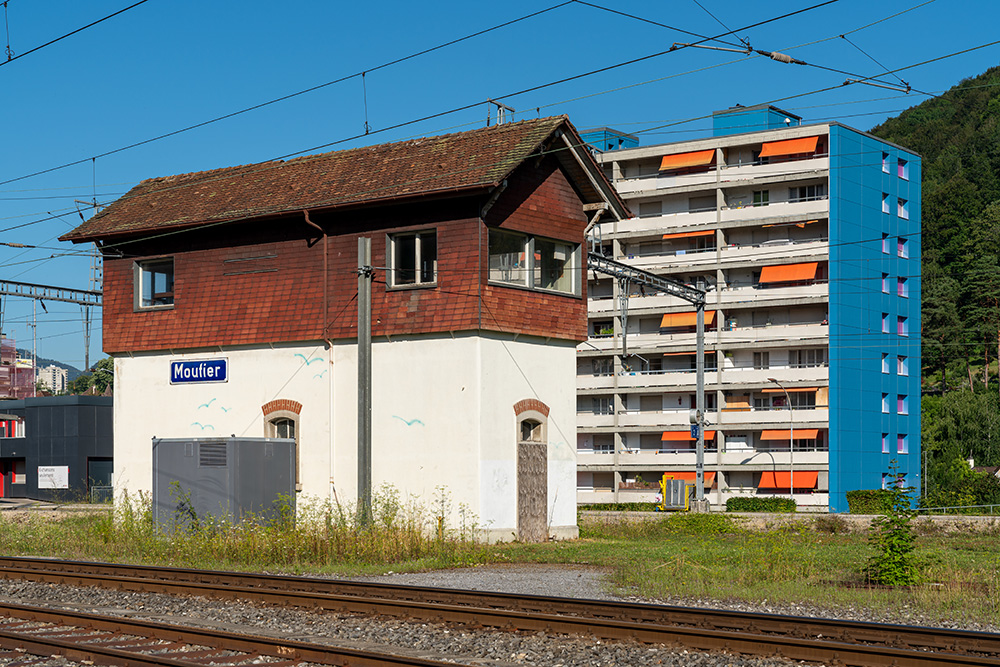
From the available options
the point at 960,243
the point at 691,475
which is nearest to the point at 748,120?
the point at 691,475

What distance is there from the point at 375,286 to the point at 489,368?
11.2 feet

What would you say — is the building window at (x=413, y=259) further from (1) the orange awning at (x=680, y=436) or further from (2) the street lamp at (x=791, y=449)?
(1) the orange awning at (x=680, y=436)

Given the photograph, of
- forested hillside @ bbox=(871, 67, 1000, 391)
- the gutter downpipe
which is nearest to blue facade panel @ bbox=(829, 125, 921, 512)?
forested hillside @ bbox=(871, 67, 1000, 391)

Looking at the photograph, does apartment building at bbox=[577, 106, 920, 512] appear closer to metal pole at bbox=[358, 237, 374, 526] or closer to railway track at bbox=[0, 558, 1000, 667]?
metal pole at bbox=[358, 237, 374, 526]

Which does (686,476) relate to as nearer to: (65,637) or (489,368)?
(489,368)

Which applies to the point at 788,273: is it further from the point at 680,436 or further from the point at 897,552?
the point at 897,552

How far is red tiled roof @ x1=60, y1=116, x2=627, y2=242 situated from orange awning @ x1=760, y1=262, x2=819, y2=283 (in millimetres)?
41467

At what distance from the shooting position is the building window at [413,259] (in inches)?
987

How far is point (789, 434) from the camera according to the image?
65.6 metres

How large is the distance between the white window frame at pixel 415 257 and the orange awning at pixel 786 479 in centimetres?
4488

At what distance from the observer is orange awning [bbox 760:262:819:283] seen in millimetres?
66062

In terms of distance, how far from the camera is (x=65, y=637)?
11633mm

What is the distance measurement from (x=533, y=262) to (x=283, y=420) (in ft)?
23.5

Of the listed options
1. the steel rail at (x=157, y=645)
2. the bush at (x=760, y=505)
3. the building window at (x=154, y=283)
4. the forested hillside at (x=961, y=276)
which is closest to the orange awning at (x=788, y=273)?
the bush at (x=760, y=505)
